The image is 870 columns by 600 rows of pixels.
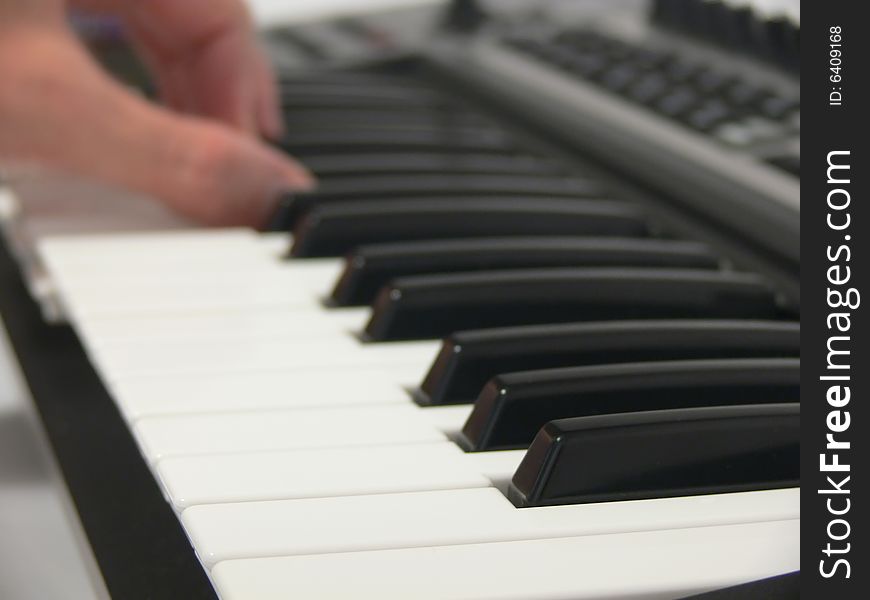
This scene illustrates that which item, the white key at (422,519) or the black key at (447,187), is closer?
the white key at (422,519)

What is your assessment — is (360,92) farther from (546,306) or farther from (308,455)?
(308,455)

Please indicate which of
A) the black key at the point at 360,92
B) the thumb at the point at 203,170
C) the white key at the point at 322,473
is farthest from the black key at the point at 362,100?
the white key at the point at 322,473

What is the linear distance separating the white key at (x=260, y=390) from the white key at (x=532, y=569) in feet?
0.49

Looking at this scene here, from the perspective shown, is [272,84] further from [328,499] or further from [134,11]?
[328,499]

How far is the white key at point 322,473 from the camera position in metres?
0.48

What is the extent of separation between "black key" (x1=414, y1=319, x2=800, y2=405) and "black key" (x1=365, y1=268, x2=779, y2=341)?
0.06 meters

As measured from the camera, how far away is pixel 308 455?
510mm

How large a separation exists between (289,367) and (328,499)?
0.15 meters

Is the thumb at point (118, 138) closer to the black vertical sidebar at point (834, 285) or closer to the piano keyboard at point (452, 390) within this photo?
the piano keyboard at point (452, 390)

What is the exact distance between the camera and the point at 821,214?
0.42 metres

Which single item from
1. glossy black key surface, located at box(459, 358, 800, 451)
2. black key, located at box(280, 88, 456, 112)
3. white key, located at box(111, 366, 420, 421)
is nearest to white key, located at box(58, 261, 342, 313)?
white key, located at box(111, 366, 420, 421)

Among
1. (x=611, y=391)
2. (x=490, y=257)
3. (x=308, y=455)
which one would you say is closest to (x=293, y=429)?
(x=308, y=455)

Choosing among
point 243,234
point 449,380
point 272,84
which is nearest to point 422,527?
point 449,380

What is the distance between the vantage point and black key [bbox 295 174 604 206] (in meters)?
0.87
